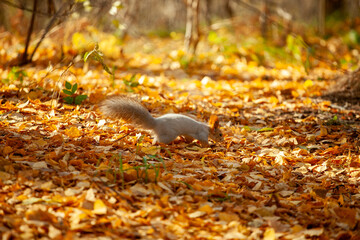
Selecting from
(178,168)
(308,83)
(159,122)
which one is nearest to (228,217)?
(178,168)

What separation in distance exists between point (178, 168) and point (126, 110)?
70cm

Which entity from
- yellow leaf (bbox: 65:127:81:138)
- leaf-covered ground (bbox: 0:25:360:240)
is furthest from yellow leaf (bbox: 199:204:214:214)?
yellow leaf (bbox: 65:127:81:138)

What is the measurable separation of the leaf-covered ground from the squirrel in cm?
13

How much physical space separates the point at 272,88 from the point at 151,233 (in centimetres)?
430

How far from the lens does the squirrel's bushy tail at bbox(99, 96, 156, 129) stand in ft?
10.5

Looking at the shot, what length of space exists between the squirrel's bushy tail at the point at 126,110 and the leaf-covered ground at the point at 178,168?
0.26 m

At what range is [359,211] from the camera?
101 inches

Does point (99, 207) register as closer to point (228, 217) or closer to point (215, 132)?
point (228, 217)

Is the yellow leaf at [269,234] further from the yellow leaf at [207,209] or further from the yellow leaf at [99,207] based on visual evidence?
the yellow leaf at [99,207]

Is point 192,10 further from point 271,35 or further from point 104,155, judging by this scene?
point 104,155

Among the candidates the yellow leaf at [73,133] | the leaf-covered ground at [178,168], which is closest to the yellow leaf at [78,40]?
the leaf-covered ground at [178,168]

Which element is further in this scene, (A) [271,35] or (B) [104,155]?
(A) [271,35]

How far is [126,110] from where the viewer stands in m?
3.25

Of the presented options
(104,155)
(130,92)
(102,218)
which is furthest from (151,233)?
(130,92)
